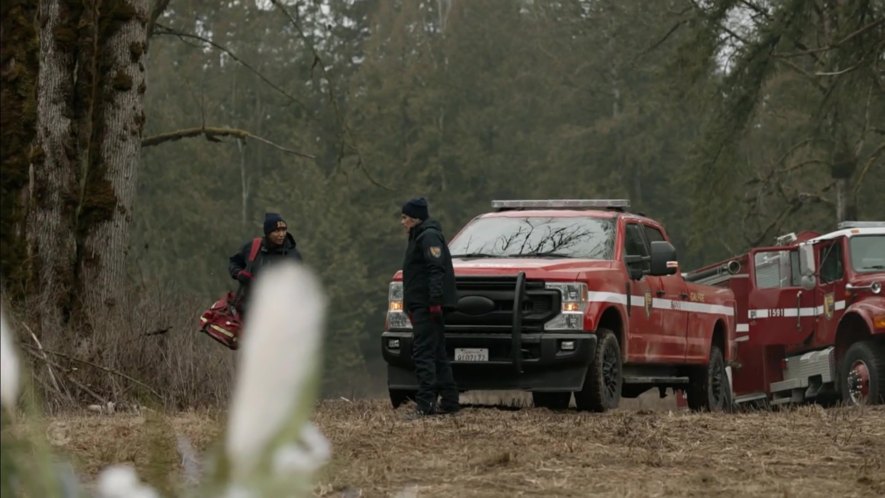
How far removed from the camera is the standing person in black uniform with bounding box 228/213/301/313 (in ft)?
45.1

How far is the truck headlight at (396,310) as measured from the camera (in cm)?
1460

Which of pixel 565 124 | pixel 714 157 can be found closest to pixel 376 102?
pixel 565 124

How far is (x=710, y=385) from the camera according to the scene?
17578 millimetres

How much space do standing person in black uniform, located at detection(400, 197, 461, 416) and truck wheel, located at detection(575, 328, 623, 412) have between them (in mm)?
1481

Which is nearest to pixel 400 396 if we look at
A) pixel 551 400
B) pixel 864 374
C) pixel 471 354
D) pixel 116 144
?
pixel 471 354

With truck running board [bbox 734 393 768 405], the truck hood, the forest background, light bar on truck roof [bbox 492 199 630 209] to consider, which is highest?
the forest background

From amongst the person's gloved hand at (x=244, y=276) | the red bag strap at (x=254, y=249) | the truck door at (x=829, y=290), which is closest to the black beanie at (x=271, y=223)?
the red bag strap at (x=254, y=249)

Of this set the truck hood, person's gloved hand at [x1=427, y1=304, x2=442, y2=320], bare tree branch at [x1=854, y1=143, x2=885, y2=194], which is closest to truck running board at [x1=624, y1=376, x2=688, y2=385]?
the truck hood

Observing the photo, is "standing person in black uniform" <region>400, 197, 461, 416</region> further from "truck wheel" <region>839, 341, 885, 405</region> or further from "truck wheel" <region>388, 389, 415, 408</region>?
"truck wheel" <region>839, 341, 885, 405</region>

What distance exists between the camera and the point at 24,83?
43.7 ft

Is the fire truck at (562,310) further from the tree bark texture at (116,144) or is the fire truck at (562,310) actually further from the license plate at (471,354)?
the tree bark texture at (116,144)

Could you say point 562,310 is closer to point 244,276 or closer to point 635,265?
point 635,265

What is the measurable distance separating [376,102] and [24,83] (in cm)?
6020

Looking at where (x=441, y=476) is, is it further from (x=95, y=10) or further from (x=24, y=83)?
(x=95, y=10)
